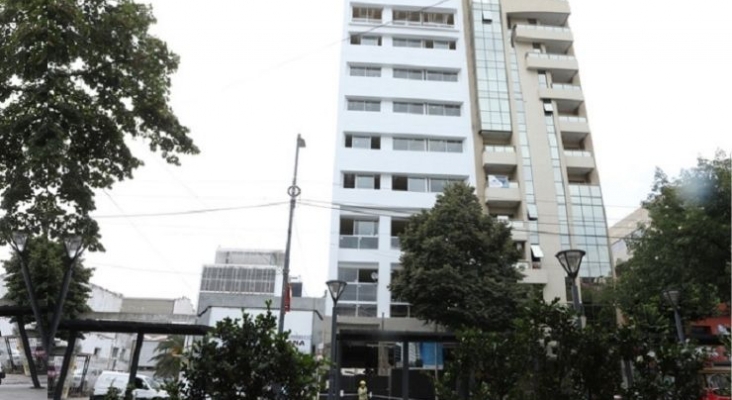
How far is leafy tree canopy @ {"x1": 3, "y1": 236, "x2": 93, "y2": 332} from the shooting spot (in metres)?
21.3

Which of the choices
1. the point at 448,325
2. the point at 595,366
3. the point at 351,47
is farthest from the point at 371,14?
the point at 595,366

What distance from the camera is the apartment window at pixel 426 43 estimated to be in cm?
3272

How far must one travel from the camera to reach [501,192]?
28203 mm

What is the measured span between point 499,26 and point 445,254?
783 inches

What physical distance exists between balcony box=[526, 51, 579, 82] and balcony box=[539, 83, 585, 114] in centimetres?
125

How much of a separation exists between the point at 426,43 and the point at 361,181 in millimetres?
11429

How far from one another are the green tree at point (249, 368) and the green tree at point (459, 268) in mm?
15739

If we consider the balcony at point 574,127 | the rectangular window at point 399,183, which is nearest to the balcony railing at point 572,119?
the balcony at point 574,127

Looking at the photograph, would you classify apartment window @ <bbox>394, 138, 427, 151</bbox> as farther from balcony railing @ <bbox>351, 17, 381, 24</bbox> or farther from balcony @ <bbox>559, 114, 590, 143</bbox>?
balcony railing @ <bbox>351, 17, 381, 24</bbox>

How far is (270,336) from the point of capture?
4656 millimetres

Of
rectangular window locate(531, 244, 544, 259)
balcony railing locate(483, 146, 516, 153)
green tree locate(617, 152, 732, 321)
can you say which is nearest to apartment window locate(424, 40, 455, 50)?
balcony railing locate(483, 146, 516, 153)

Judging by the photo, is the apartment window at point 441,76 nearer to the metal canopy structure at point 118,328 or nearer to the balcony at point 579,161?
the balcony at point 579,161

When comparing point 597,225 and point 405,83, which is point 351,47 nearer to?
point 405,83

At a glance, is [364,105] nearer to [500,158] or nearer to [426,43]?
[426,43]
